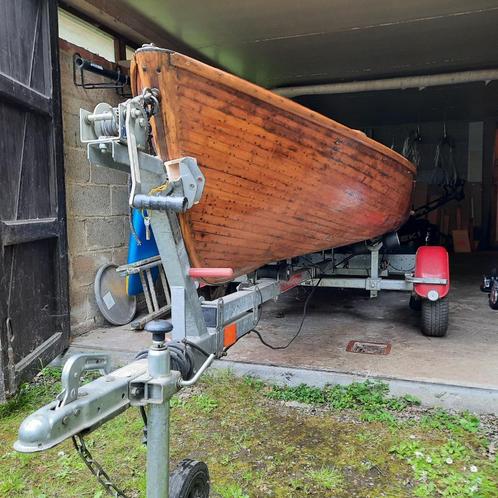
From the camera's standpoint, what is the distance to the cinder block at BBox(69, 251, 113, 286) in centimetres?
382

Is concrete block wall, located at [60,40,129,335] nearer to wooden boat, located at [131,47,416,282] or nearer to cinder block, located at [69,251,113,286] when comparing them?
cinder block, located at [69,251,113,286]

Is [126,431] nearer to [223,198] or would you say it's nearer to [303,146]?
[223,198]

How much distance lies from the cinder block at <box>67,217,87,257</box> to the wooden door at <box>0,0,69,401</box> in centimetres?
36

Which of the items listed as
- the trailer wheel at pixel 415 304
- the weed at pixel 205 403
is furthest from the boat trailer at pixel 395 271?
the weed at pixel 205 403

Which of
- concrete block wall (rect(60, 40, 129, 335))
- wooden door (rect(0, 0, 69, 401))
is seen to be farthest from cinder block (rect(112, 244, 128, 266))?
wooden door (rect(0, 0, 69, 401))

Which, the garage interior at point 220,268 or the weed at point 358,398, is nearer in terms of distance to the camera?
the garage interior at point 220,268

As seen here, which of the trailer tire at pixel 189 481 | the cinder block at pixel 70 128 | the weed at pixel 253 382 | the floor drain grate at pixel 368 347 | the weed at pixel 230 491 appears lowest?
the weed at pixel 230 491

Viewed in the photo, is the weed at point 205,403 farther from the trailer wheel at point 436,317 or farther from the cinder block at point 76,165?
the cinder block at point 76,165

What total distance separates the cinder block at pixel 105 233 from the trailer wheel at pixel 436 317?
287 centimetres

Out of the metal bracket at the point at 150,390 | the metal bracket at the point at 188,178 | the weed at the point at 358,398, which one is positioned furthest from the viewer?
the weed at the point at 358,398

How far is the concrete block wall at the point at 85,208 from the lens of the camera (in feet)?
12.4

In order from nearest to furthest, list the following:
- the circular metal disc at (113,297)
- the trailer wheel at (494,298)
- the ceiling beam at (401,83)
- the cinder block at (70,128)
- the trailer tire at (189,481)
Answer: the trailer tire at (189,481), the cinder block at (70,128), the circular metal disc at (113,297), the trailer wheel at (494,298), the ceiling beam at (401,83)

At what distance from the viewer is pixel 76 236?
12.7 feet

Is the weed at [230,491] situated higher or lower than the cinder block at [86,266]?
lower
